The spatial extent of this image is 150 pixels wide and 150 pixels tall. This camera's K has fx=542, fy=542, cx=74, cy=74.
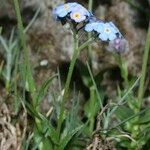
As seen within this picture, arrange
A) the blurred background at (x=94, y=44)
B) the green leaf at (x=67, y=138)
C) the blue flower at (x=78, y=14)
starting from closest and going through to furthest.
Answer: the blue flower at (x=78, y=14)
the green leaf at (x=67, y=138)
the blurred background at (x=94, y=44)

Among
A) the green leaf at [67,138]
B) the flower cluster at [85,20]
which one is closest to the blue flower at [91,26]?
the flower cluster at [85,20]

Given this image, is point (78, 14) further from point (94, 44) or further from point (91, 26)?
point (94, 44)

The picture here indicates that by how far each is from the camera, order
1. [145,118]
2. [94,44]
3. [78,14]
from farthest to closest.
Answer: [94,44] → [145,118] → [78,14]

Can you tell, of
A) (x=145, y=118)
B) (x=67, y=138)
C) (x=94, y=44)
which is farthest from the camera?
(x=94, y=44)

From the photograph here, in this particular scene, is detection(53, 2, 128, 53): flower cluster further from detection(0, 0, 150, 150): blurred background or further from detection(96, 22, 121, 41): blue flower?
detection(0, 0, 150, 150): blurred background

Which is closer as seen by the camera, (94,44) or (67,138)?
(67,138)

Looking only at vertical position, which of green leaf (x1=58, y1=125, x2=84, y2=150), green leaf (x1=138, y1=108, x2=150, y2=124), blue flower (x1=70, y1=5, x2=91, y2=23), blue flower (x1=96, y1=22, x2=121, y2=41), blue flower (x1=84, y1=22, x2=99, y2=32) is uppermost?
blue flower (x1=70, y1=5, x2=91, y2=23)

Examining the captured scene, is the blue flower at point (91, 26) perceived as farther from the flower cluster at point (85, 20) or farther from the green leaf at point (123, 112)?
the green leaf at point (123, 112)

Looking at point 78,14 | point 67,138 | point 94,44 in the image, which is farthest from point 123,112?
point 78,14

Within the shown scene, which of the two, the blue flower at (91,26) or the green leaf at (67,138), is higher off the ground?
the blue flower at (91,26)

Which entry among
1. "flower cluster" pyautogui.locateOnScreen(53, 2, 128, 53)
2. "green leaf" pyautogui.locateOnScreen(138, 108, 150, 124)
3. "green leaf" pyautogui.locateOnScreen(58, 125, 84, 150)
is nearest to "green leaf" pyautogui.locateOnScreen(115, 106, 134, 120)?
"green leaf" pyautogui.locateOnScreen(138, 108, 150, 124)

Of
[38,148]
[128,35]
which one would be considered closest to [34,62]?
[128,35]

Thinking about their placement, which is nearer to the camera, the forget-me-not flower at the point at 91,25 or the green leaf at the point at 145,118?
the forget-me-not flower at the point at 91,25
